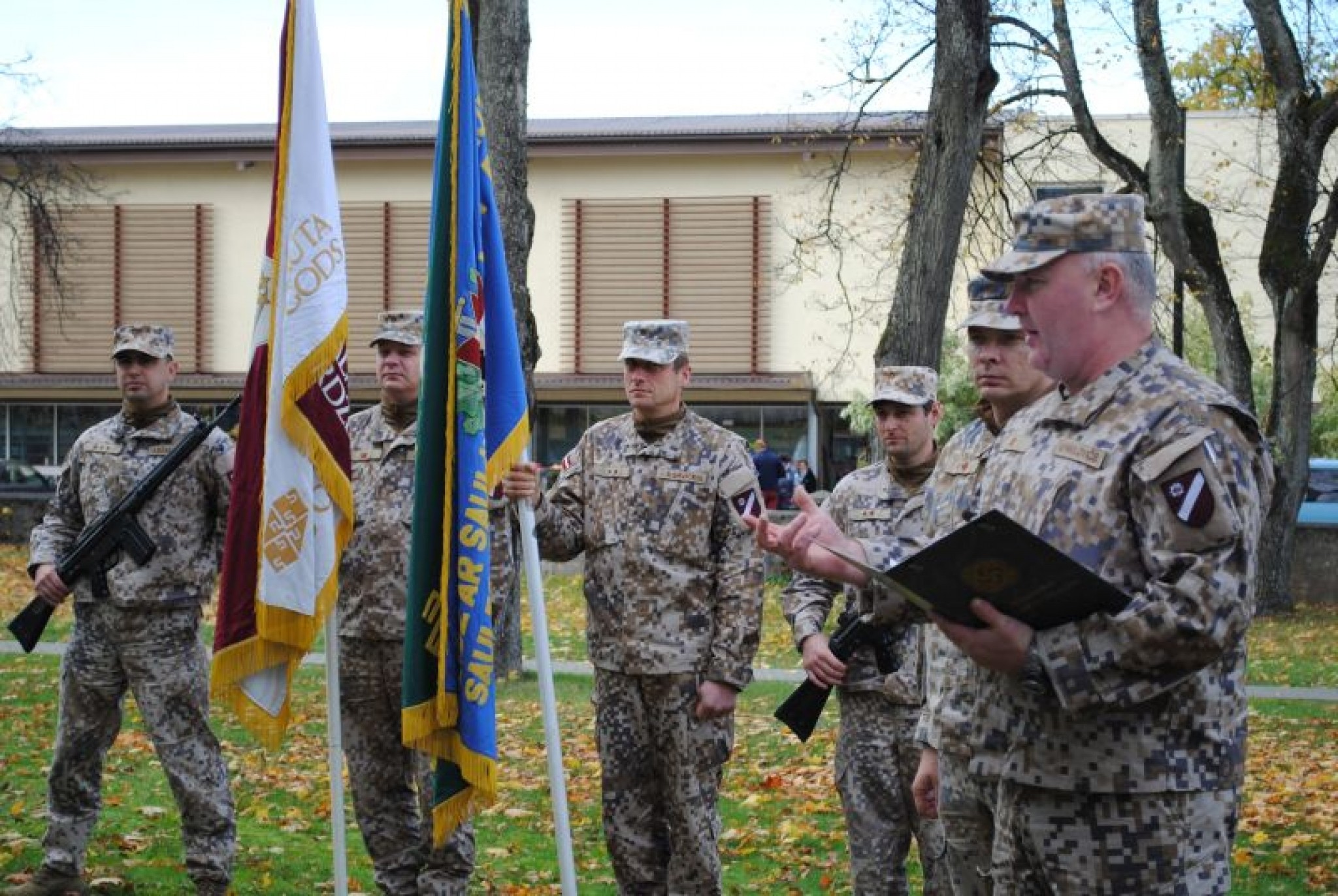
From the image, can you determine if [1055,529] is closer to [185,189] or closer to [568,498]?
[568,498]

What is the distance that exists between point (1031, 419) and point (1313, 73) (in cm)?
1965

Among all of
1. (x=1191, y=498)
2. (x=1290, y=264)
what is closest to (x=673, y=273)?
(x=1290, y=264)

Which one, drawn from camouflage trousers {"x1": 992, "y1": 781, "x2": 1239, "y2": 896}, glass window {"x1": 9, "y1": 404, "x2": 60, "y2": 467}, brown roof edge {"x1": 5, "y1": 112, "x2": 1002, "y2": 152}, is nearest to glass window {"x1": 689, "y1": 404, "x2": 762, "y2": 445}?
brown roof edge {"x1": 5, "y1": 112, "x2": 1002, "y2": 152}

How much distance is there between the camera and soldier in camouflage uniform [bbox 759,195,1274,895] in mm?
3258

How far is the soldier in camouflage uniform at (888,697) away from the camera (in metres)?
6.19

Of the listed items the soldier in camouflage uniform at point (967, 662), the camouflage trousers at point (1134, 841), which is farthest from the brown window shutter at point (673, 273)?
the camouflage trousers at point (1134, 841)

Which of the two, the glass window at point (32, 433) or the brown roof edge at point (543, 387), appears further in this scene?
the glass window at point (32, 433)

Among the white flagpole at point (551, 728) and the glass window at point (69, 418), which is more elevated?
the glass window at point (69, 418)

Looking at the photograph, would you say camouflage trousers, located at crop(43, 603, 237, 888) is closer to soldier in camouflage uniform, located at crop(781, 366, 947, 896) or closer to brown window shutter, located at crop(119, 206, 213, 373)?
soldier in camouflage uniform, located at crop(781, 366, 947, 896)

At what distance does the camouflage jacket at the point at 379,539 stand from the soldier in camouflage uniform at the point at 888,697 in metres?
1.70

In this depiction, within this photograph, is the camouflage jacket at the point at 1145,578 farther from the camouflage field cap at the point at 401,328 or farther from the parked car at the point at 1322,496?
the parked car at the point at 1322,496

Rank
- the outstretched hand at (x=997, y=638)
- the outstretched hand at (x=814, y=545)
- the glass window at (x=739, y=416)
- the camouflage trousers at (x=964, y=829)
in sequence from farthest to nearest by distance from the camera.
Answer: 1. the glass window at (x=739, y=416)
2. the camouflage trousers at (x=964, y=829)
3. the outstretched hand at (x=814, y=545)
4. the outstretched hand at (x=997, y=638)

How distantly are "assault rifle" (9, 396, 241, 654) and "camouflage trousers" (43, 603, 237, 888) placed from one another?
0.70 ft

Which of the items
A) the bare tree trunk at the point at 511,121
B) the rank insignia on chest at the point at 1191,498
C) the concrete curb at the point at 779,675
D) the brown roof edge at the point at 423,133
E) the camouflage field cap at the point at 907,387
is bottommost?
the concrete curb at the point at 779,675
